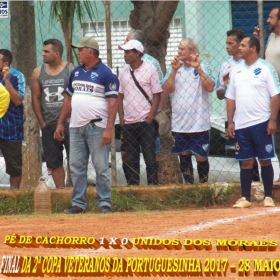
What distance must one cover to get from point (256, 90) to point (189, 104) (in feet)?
4.12

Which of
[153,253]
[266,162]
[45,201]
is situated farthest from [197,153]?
[153,253]

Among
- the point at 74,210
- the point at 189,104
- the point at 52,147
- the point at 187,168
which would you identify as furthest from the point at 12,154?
the point at 189,104

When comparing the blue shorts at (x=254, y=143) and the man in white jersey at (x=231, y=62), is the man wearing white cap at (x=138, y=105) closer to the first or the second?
the man in white jersey at (x=231, y=62)

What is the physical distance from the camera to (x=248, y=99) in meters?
11.6

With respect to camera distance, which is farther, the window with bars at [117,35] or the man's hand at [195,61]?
the window with bars at [117,35]

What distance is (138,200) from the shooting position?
12.5m

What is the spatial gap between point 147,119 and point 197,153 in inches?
31.6

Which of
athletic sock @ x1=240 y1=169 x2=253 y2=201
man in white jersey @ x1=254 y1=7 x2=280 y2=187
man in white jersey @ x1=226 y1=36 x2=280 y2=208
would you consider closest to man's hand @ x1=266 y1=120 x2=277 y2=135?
man in white jersey @ x1=226 y1=36 x2=280 y2=208

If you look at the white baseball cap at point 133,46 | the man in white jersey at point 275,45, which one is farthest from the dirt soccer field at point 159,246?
the white baseball cap at point 133,46

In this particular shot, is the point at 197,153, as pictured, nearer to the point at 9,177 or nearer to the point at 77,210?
the point at 77,210

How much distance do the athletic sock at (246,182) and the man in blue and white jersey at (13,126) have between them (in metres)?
3.20

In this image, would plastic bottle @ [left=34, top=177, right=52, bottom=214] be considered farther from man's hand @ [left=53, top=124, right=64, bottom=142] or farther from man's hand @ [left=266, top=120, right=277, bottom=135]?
man's hand @ [left=266, top=120, right=277, bottom=135]

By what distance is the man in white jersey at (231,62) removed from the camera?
12.7 meters

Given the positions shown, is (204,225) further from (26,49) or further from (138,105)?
(26,49)
